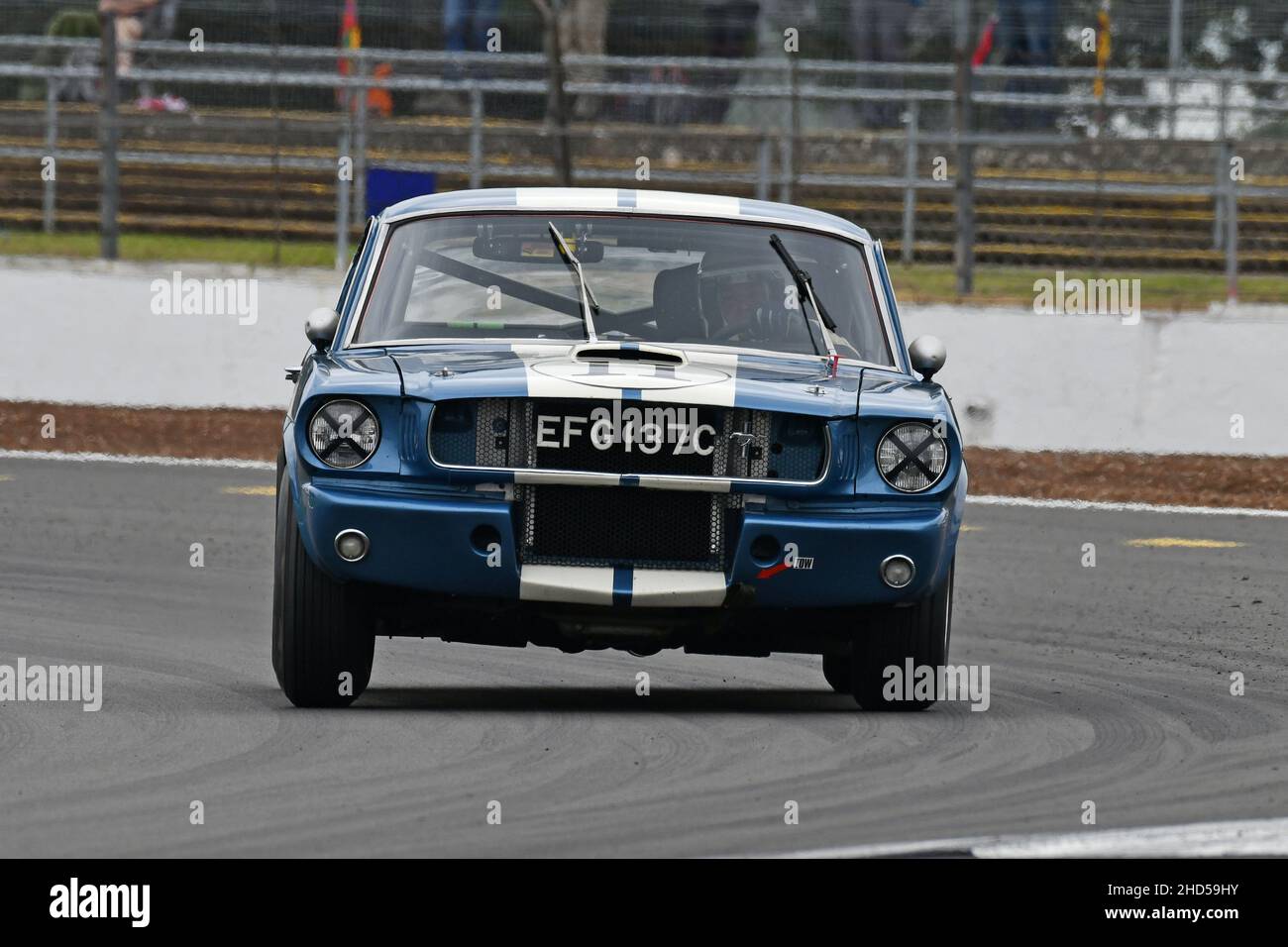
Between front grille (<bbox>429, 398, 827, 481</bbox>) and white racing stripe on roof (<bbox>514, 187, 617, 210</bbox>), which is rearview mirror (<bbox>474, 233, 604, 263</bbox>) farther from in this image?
front grille (<bbox>429, 398, 827, 481</bbox>)

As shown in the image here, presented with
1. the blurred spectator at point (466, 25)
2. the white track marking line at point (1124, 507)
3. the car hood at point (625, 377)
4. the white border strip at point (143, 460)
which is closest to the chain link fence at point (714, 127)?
the blurred spectator at point (466, 25)

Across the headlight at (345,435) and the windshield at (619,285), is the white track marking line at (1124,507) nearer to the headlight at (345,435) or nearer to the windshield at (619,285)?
the windshield at (619,285)

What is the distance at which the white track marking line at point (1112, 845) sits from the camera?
17.8 feet

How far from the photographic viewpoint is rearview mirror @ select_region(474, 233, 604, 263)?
8047 mm

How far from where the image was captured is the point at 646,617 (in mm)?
7062

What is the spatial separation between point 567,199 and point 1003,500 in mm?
7651

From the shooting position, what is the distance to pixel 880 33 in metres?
21.2

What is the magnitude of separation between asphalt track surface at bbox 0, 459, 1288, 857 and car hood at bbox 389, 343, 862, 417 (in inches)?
35.4

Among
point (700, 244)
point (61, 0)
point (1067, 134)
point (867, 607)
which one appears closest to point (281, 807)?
point (867, 607)

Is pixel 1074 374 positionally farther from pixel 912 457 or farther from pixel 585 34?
pixel 912 457

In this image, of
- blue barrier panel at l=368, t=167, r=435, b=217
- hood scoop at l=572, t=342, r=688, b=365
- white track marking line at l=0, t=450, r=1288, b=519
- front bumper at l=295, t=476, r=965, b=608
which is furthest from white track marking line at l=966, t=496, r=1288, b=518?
front bumper at l=295, t=476, r=965, b=608

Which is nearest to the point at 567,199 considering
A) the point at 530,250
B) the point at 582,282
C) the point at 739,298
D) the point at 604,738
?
the point at 530,250

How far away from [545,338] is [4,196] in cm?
1385
